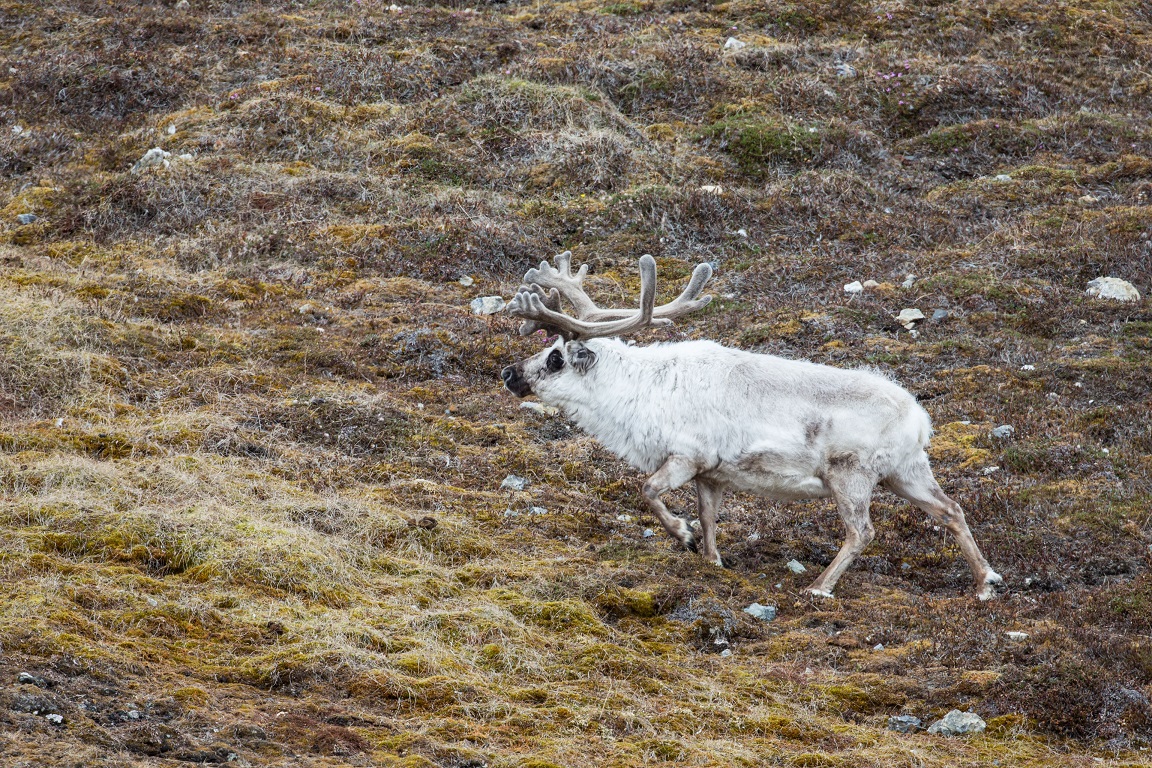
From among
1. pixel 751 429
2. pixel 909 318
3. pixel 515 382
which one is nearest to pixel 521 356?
pixel 515 382

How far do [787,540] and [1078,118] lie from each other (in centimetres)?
1049

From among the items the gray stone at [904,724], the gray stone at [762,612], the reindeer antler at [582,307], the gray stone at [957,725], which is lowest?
the gray stone at [762,612]

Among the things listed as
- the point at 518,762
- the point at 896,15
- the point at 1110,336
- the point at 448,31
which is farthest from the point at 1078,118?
the point at 518,762

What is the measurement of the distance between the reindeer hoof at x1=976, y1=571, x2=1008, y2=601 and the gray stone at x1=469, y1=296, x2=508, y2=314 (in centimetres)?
632

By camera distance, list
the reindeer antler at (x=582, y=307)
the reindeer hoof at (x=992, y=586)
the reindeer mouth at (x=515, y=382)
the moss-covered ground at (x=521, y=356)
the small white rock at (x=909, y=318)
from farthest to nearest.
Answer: the small white rock at (x=909, y=318), the reindeer mouth at (x=515, y=382), the reindeer antler at (x=582, y=307), the reindeer hoof at (x=992, y=586), the moss-covered ground at (x=521, y=356)

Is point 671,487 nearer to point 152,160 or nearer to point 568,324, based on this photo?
point 568,324

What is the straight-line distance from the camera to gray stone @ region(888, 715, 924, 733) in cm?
606

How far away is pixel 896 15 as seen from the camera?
1928 centimetres

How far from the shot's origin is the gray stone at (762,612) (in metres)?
7.55

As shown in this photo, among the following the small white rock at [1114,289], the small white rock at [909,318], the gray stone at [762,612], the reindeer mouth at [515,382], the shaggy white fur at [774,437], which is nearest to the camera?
the gray stone at [762,612]

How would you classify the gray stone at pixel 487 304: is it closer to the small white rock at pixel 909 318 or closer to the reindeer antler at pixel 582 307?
the reindeer antler at pixel 582 307

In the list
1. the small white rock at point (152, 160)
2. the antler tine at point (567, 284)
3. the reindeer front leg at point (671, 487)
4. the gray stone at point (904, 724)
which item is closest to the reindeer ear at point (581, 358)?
the antler tine at point (567, 284)

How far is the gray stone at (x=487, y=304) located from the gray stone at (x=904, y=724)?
7483mm

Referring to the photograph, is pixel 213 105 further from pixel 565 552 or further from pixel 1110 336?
pixel 1110 336
